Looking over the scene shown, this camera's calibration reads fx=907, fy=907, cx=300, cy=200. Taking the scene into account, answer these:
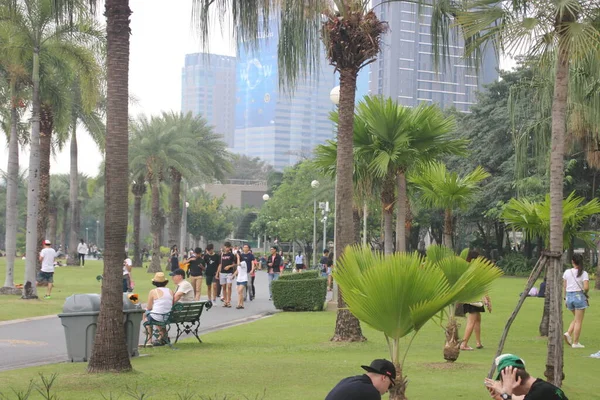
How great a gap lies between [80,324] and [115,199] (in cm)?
236

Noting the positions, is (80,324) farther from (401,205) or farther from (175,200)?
(175,200)

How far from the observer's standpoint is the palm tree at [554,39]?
10742 mm

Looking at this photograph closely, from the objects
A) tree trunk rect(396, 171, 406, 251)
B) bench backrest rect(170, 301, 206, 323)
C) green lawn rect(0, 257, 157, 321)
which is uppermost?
tree trunk rect(396, 171, 406, 251)

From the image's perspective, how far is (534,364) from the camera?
12719 millimetres

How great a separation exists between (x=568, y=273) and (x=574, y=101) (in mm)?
4045

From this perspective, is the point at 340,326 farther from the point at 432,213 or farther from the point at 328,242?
the point at 328,242

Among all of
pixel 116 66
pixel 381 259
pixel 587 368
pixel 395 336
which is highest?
A: pixel 116 66

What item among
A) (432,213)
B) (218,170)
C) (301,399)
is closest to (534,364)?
(301,399)

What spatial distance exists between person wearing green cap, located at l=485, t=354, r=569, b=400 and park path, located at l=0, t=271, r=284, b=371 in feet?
28.4

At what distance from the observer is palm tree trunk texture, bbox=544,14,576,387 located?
32.8ft

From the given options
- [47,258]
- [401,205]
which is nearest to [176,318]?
[401,205]

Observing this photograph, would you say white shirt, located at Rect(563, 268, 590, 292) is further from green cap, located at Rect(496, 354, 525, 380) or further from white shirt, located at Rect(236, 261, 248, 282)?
white shirt, located at Rect(236, 261, 248, 282)

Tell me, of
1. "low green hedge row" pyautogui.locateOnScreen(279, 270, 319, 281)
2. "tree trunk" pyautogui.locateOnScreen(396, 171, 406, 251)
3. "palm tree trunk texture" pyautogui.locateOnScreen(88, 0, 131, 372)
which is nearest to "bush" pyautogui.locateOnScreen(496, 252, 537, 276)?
"low green hedge row" pyautogui.locateOnScreen(279, 270, 319, 281)

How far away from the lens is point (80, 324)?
1304 centimetres
